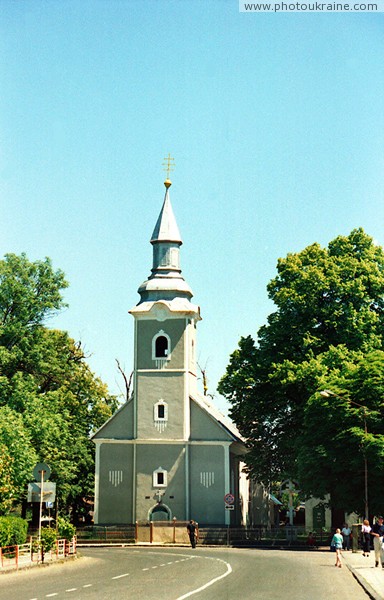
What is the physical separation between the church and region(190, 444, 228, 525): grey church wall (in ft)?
0.20

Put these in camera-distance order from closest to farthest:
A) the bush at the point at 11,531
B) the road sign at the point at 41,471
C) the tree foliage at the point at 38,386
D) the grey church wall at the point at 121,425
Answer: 1. the road sign at the point at 41,471
2. the bush at the point at 11,531
3. the tree foliage at the point at 38,386
4. the grey church wall at the point at 121,425

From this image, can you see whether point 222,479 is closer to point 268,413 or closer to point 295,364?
point 268,413

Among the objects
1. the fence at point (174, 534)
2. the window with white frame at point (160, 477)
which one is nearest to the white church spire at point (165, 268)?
the window with white frame at point (160, 477)

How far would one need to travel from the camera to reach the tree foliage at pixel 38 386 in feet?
162

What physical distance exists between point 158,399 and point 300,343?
1114cm

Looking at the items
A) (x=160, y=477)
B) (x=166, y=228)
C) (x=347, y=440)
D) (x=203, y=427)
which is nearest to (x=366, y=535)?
(x=347, y=440)

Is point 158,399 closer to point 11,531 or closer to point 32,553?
point 11,531

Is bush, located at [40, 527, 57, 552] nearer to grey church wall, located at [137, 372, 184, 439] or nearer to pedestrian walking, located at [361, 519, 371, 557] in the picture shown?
pedestrian walking, located at [361, 519, 371, 557]

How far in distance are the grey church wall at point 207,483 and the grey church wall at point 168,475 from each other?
29.8 inches

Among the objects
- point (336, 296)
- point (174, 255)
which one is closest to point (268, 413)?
point (336, 296)

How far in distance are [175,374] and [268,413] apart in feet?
26.1

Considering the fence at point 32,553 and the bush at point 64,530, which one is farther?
the bush at point 64,530

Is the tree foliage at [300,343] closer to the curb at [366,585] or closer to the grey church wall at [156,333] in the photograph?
the grey church wall at [156,333]

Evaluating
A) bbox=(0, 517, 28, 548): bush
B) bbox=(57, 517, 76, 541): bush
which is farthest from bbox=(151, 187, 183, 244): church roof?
bbox=(0, 517, 28, 548): bush
